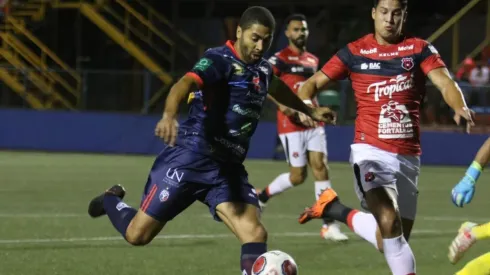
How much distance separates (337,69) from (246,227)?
5.18ft

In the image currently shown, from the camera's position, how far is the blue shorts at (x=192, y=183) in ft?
25.3

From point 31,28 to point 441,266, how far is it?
2475cm

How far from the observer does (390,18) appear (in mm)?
7945

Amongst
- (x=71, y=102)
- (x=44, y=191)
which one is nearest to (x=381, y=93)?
(x=44, y=191)

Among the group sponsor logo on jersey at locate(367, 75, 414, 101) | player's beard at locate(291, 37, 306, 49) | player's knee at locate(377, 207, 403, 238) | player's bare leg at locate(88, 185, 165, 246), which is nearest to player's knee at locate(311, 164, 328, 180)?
player's beard at locate(291, 37, 306, 49)

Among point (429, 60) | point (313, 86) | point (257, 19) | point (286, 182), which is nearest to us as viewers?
point (257, 19)

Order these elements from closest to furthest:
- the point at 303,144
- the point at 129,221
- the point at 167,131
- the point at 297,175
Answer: the point at 167,131 < the point at 129,221 < the point at 303,144 < the point at 297,175

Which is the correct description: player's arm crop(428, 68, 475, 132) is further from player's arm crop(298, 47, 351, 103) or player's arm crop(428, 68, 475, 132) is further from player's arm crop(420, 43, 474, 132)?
player's arm crop(298, 47, 351, 103)

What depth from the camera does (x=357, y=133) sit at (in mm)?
8180

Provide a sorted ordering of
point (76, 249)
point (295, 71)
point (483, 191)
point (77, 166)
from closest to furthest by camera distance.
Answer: point (76, 249)
point (295, 71)
point (483, 191)
point (77, 166)

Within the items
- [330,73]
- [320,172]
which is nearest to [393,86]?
[330,73]

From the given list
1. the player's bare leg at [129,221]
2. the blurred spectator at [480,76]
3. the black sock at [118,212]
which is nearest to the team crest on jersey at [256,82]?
the player's bare leg at [129,221]

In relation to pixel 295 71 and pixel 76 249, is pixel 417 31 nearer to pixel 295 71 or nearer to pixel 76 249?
pixel 295 71

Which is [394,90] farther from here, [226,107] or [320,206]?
[320,206]
